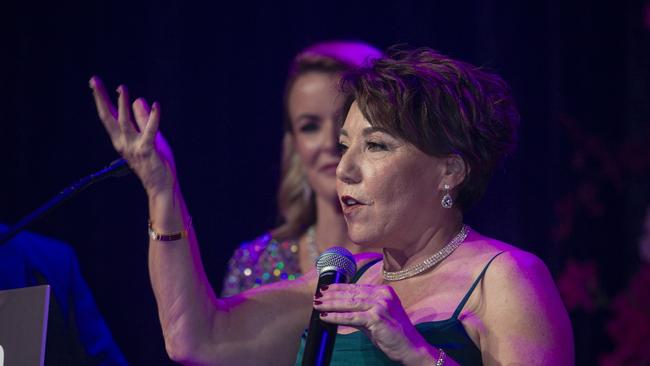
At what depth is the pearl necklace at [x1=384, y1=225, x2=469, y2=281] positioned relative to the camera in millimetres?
2066

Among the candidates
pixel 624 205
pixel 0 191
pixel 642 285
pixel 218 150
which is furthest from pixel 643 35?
pixel 0 191

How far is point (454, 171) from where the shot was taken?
81.4 inches

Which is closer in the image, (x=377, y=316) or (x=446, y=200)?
(x=377, y=316)

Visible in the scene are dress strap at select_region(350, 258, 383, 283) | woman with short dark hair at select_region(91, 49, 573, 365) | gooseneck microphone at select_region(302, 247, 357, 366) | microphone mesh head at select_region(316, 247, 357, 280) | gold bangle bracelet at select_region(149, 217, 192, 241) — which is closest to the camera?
gooseneck microphone at select_region(302, 247, 357, 366)

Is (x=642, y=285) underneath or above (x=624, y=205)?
underneath

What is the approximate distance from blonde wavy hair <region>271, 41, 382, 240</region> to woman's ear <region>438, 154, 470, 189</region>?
4.27ft

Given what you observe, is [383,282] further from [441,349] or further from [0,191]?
[0,191]

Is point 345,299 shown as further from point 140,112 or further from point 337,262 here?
point 140,112

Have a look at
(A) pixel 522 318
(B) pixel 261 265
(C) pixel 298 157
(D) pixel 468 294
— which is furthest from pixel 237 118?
(A) pixel 522 318

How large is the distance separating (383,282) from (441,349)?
0.35 metres

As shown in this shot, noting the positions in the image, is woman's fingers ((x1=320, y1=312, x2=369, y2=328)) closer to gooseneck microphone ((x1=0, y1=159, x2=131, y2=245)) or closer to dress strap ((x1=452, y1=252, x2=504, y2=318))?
dress strap ((x1=452, y1=252, x2=504, y2=318))

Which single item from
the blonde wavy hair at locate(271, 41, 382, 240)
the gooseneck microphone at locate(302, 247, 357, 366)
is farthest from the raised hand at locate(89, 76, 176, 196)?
the blonde wavy hair at locate(271, 41, 382, 240)

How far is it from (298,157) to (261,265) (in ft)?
1.39

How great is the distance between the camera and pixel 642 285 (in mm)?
3297
